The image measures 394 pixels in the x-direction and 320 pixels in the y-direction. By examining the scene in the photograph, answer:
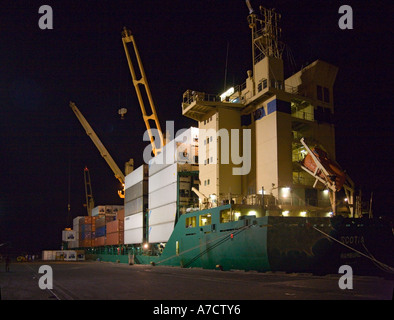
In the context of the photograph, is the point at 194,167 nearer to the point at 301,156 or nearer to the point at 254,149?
the point at 254,149

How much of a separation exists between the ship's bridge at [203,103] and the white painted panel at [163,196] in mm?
6340

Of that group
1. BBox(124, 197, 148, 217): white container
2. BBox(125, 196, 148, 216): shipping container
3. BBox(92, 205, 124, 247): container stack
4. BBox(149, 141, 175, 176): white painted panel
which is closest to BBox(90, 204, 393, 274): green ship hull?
BBox(149, 141, 175, 176): white painted panel

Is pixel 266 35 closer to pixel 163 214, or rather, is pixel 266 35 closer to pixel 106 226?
pixel 163 214

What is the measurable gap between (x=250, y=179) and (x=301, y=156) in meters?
4.07

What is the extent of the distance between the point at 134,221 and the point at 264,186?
816 inches

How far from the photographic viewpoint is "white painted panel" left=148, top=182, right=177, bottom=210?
34188 mm

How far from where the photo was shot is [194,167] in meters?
34.6

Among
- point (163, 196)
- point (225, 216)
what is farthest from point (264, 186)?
point (163, 196)

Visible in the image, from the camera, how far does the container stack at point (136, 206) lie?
41.9m

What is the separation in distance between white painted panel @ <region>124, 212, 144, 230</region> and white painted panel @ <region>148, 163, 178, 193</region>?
3.83 metres

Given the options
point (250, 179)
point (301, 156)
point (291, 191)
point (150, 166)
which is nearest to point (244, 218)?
point (291, 191)

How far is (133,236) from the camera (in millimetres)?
43156

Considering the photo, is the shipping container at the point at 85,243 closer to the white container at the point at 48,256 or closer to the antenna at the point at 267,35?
the white container at the point at 48,256
